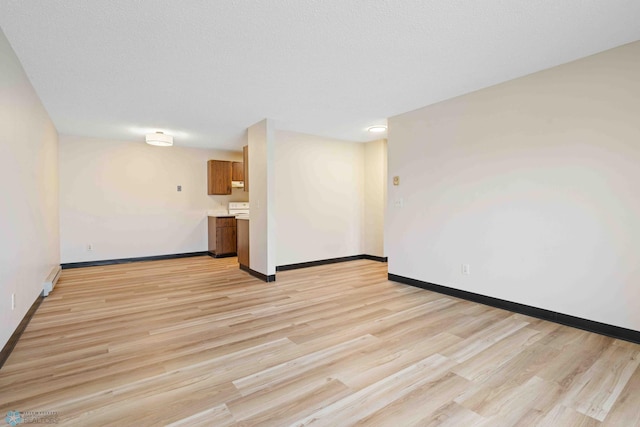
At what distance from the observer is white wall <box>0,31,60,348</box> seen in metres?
2.27

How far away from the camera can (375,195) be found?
20.1 feet

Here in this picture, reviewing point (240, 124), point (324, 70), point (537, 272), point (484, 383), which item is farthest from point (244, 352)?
point (240, 124)

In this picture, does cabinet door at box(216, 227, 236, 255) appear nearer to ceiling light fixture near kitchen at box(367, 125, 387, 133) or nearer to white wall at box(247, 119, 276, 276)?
white wall at box(247, 119, 276, 276)

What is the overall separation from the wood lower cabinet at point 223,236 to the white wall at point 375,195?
285 cm

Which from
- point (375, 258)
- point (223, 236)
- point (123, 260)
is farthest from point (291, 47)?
point (123, 260)

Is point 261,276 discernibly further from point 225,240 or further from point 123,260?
point 123,260

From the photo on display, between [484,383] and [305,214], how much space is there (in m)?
4.00

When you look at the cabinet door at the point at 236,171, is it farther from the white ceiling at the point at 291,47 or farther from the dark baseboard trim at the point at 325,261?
the white ceiling at the point at 291,47

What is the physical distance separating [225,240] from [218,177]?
1.43 metres

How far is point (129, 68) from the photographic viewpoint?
2.83 m

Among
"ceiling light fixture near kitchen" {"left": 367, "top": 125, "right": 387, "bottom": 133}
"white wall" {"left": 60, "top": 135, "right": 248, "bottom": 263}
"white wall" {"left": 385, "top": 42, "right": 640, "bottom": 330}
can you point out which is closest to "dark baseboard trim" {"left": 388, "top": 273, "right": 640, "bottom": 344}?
"white wall" {"left": 385, "top": 42, "right": 640, "bottom": 330}

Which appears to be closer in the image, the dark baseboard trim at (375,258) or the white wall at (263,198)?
the white wall at (263,198)

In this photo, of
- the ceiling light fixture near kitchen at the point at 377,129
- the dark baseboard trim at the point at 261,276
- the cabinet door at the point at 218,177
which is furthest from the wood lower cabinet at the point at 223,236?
the ceiling light fixture near kitchen at the point at 377,129

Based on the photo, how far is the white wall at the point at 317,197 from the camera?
5332mm
